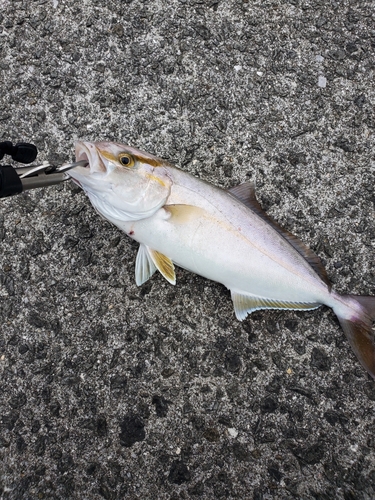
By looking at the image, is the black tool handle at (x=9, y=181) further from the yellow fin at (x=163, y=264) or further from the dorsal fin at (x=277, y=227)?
the dorsal fin at (x=277, y=227)

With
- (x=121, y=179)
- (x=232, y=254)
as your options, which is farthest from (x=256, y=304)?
(x=121, y=179)

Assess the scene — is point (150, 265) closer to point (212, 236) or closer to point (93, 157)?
point (212, 236)

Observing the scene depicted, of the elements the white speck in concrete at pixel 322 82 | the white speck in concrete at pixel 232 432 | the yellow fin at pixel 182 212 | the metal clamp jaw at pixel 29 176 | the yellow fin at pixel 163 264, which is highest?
the white speck in concrete at pixel 322 82

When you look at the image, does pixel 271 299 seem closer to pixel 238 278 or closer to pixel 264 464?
pixel 238 278

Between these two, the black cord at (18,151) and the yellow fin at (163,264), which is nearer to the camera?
the black cord at (18,151)

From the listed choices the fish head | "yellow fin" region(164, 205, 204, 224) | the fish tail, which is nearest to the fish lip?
the fish head

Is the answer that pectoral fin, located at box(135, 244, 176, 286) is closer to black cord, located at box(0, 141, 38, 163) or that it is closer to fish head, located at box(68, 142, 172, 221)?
fish head, located at box(68, 142, 172, 221)

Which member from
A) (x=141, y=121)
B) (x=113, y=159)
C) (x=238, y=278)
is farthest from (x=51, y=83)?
(x=238, y=278)

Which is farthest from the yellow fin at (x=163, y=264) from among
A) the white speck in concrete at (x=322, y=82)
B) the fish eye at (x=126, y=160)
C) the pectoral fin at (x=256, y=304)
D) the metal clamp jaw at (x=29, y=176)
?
the white speck in concrete at (x=322, y=82)
